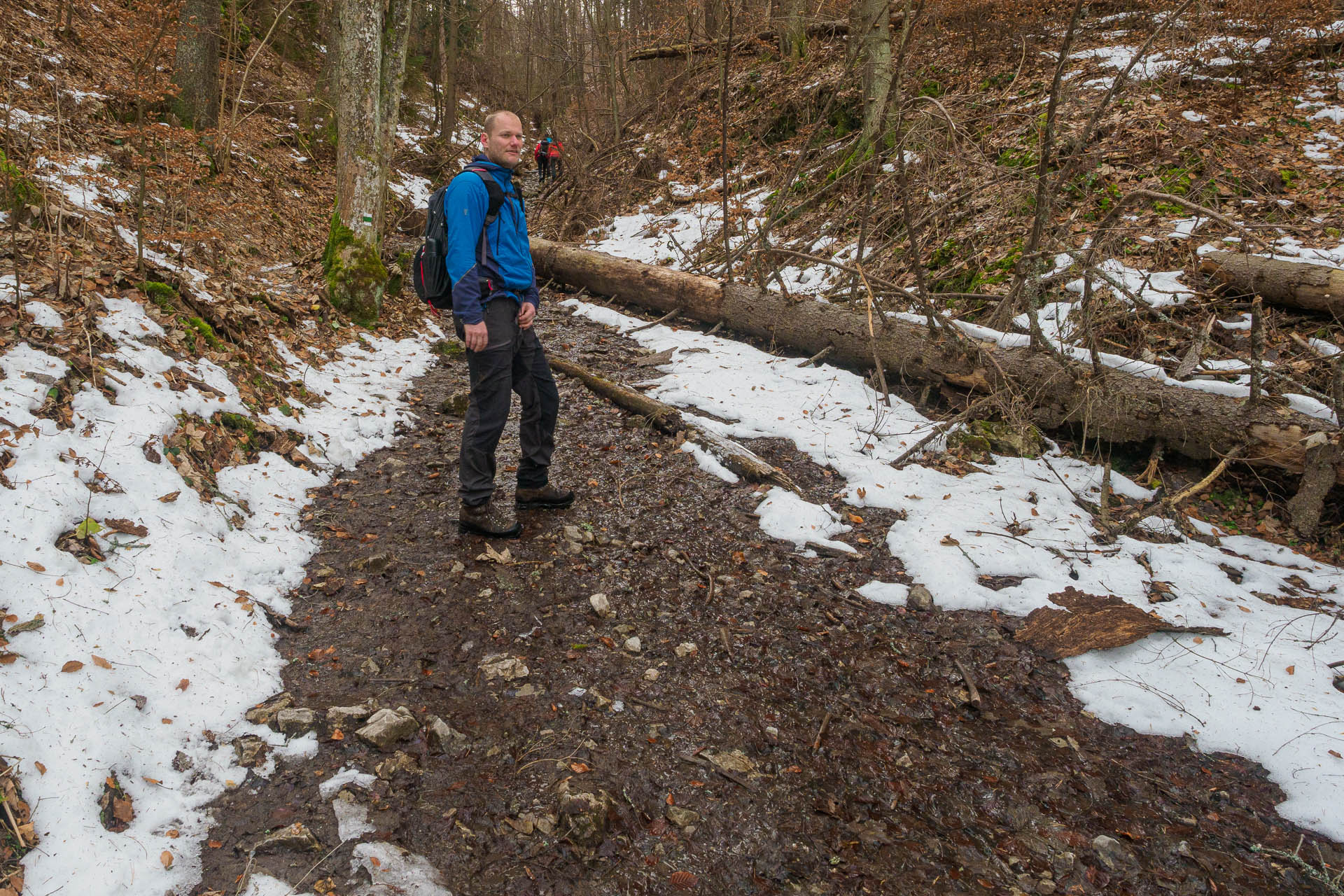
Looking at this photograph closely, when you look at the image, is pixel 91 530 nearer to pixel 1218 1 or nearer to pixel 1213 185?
pixel 1213 185

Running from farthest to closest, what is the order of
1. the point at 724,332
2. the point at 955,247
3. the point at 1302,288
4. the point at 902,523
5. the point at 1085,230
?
the point at 724,332 → the point at 955,247 → the point at 1085,230 → the point at 1302,288 → the point at 902,523

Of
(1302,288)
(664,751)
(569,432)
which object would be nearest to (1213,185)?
(1302,288)

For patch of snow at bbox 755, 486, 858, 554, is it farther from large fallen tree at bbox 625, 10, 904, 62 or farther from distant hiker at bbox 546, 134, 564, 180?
distant hiker at bbox 546, 134, 564, 180

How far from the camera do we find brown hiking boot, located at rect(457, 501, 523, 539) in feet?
13.8

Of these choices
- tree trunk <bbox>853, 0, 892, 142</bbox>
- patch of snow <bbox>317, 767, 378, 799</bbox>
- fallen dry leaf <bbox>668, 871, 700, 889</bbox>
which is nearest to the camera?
fallen dry leaf <bbox>668, 871, 700, 889</bbox>

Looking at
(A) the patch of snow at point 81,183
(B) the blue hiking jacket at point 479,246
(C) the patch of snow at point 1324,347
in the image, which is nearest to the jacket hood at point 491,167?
(B) the blue hiking jacket at point 479,246

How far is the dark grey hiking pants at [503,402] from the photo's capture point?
13.4 ft

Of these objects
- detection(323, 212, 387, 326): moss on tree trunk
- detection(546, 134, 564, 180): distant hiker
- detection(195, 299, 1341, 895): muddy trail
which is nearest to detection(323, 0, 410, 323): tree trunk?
detection(323, 212, 387, 326): moss on tree trunk

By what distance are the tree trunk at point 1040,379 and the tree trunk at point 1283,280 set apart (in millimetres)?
1438

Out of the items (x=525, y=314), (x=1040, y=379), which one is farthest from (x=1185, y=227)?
(x=525, y=314)

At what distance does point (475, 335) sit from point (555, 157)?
57.1ft

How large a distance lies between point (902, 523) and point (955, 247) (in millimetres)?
4932

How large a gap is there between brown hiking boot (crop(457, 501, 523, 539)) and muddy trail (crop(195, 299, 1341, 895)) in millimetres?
93

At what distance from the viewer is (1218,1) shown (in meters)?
10.2
